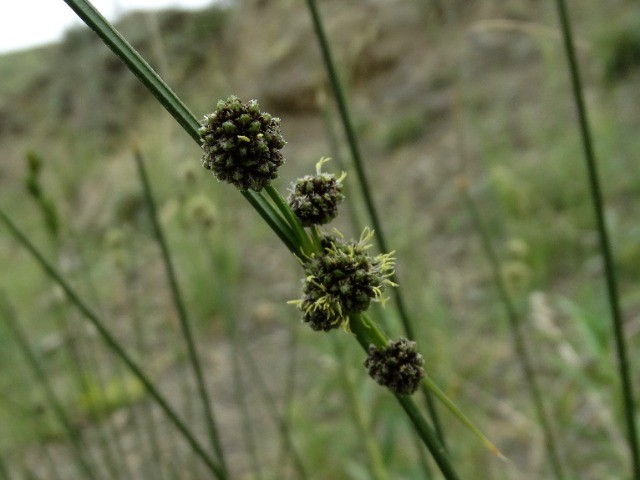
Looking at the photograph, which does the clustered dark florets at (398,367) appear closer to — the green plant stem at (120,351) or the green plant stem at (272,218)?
the green plant stem at (272,218)

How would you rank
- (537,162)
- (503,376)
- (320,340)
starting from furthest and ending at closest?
(537,162)
(503,376)
(320,340)

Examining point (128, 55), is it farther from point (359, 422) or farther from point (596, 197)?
point (359, 422)

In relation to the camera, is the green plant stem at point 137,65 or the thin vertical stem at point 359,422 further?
the thin vertical stem at point 359,422

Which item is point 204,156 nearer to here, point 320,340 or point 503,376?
point 320,340

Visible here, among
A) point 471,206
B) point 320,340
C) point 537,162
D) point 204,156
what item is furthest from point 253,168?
point 537,162

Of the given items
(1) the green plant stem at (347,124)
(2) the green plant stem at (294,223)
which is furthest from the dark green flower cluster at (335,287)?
(1) the green plant stem at (347,124)

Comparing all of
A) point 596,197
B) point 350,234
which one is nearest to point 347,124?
point 596,197
